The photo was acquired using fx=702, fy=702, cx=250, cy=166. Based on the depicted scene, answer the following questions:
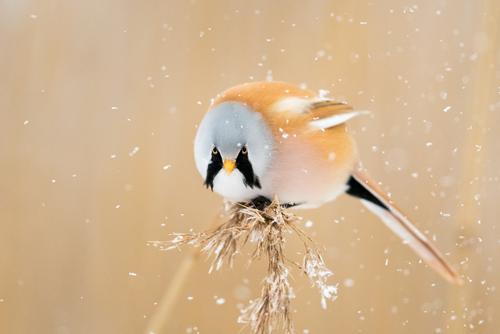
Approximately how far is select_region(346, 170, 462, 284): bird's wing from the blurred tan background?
0.72ft

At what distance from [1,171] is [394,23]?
2.19 feet

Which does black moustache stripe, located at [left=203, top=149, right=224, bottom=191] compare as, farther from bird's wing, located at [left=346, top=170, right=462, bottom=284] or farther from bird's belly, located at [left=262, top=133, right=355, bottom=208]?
→ bird's wing, located at [left=346, top=170, right=462, bottom=284]

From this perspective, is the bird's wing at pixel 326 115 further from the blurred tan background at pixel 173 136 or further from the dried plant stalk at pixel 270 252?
the blurred tan background at pixel 173 136

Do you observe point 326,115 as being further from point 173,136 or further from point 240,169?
point 173,136

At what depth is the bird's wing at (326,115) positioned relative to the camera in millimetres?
769

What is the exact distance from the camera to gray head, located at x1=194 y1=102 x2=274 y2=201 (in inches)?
26.7

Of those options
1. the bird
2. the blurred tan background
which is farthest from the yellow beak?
the blurred tan background

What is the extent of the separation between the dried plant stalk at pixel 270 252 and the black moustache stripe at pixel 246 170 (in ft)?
0.08

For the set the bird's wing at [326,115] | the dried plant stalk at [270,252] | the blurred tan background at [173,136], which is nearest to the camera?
the dried plant stalk at [270,252]

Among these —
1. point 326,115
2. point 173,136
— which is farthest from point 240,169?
point 173,136

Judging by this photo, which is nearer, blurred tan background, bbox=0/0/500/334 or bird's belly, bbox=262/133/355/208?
bird's belly, bbox=262/133/355/208

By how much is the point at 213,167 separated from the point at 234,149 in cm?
3

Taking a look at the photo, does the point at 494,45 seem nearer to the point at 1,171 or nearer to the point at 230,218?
the point at 230,218

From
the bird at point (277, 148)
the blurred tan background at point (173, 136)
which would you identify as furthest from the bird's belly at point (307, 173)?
the blurred tan background at point (173, 136)
